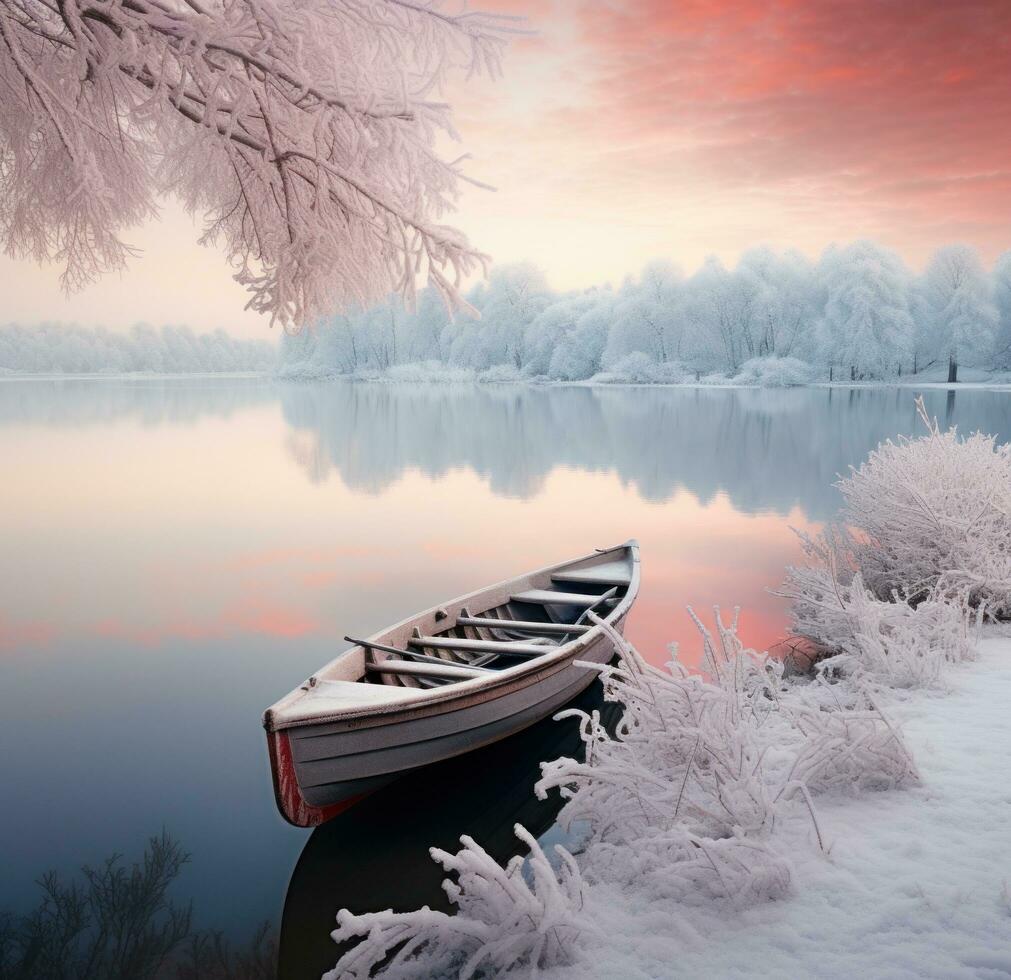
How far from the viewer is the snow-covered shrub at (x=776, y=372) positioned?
57.1 metres

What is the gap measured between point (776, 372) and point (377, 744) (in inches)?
2226

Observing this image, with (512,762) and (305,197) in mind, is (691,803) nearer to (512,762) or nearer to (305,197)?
(512,762)

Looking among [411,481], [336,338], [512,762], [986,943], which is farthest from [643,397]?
[986,943]

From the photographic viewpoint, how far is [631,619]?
10.6 meters

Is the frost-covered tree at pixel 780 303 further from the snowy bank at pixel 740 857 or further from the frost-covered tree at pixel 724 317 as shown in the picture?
the snowy bank at pixel 740 857

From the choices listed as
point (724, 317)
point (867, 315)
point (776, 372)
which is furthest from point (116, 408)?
point (867, 315)

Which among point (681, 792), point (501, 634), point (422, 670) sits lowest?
point (501, 634)

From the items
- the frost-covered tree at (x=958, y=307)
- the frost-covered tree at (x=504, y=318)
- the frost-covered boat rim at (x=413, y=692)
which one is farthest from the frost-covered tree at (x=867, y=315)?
the frost-covered boat rim at (x=413, y=692)

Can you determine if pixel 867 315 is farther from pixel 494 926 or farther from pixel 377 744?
pixel 494 926

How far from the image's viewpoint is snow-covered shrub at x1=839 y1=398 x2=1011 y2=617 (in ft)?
27.3

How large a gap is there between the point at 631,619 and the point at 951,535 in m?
3.88

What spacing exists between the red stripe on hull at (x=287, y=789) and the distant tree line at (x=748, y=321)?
137ft

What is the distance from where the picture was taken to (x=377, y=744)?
5309mm

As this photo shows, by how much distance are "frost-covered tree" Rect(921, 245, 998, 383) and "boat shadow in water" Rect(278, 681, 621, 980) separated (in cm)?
5716
